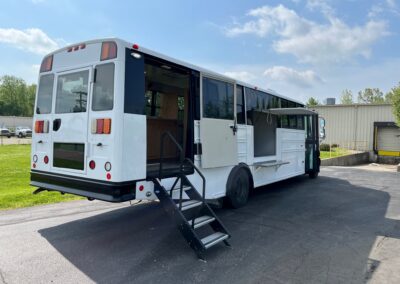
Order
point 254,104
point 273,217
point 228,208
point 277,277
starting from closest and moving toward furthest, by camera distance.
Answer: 1. point 277,277
2. point 273,217
3. point 228,208
4. point 254,104

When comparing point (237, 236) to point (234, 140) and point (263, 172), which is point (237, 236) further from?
point (263, 172)

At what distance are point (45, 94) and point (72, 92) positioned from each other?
761mm

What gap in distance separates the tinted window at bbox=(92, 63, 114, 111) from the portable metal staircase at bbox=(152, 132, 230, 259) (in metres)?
0.96

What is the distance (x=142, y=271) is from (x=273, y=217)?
3.25 m

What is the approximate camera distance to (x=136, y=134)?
14.2 feet

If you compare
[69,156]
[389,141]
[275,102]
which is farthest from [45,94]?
[389,141]

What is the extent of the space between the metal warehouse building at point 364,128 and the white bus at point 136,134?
22.5m

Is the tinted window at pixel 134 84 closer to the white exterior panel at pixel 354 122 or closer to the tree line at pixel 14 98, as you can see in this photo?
the white exterior panel at pixel 354 122

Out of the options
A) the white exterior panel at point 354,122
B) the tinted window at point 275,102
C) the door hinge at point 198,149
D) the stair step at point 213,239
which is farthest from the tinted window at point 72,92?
the white exterior panel at point 354,122

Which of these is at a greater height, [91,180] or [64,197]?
[91,180]

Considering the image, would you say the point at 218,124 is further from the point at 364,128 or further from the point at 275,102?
the point at 364,128

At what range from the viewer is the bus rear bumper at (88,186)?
4152 millimetres

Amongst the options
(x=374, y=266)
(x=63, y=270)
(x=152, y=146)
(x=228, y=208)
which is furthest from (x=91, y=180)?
(x=374, y=266)

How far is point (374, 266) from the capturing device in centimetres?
400
